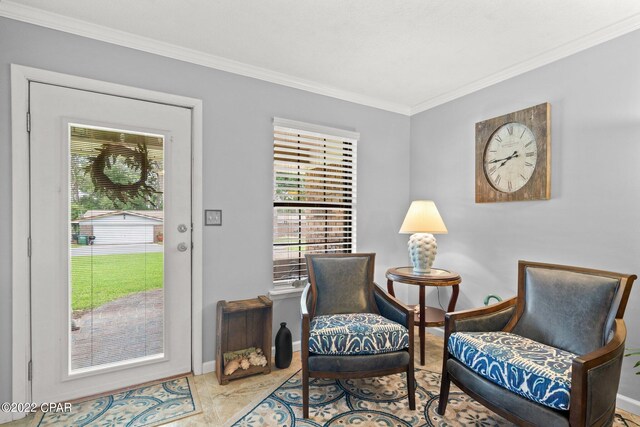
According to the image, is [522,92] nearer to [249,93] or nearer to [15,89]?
[249,93]

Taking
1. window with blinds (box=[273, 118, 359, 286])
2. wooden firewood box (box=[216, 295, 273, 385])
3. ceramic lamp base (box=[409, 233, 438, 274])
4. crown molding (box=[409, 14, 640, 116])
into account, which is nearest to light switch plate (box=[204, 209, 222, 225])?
window with blinds (box=[273, 118, 359, 286])

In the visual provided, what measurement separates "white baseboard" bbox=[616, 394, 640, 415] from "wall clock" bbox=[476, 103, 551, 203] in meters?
1.38

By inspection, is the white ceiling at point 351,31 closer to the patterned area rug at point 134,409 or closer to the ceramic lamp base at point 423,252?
the ceramic lamp base at point 423,252

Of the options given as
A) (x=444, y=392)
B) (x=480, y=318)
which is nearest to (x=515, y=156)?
(x=480, y=318)

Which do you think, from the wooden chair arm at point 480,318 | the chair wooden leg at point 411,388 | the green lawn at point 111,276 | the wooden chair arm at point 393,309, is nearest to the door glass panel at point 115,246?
the green lawn at point 111,276

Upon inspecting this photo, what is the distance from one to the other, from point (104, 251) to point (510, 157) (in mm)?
3145

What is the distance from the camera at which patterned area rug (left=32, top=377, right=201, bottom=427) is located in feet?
6.22

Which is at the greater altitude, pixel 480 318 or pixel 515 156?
pixel 515 156

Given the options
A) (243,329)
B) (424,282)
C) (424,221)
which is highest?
(424,221)

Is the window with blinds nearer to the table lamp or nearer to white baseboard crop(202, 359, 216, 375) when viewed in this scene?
the table lamp

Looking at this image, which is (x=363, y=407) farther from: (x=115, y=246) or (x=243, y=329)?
(x=115, y=246)

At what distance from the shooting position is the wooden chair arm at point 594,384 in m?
1.36

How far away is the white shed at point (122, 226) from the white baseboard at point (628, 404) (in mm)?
3327

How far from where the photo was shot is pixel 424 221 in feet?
9.11
